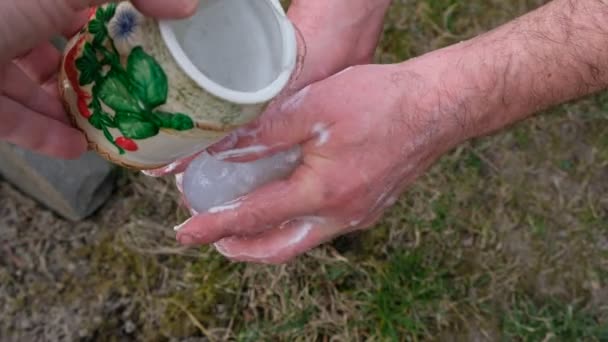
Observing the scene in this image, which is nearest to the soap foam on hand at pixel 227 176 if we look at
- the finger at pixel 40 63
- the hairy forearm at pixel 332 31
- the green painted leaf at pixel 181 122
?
the hairy forearm at pixel 332 31

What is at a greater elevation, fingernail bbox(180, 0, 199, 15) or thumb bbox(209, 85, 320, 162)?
fingernail bbox(180, 0, 199, 15)

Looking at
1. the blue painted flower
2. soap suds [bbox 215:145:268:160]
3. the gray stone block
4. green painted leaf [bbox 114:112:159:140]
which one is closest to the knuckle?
soap suds [bbox 215:145:268:160]

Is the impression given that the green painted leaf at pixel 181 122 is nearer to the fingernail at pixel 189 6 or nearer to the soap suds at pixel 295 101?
the fingernail at pixel 189 6

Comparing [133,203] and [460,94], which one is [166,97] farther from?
[133,203]

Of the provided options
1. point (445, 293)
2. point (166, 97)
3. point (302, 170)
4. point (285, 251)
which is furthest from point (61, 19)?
point (445, 293)

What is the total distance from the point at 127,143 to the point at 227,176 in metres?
0.41

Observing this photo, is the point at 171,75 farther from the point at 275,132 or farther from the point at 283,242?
the point at 283,242

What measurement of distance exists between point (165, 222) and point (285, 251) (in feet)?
1.91

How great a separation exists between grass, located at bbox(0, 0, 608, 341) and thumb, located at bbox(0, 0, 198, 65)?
3.22 feet

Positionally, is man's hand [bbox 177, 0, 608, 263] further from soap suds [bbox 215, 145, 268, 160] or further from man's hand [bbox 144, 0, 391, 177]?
man's hand [bbox 144, 0, 391, 177]

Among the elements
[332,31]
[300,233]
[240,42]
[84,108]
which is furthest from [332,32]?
[84,108]

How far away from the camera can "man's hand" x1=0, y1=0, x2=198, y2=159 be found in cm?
86

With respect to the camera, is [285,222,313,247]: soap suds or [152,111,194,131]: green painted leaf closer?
[152,111,194,131]: green painted leaf

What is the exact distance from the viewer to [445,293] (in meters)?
1.80
